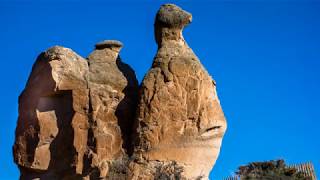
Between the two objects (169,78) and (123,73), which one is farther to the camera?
(123,73)

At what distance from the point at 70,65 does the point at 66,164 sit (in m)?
2.19

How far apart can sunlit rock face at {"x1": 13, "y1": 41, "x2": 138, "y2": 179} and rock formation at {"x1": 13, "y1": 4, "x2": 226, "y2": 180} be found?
0.07 ft

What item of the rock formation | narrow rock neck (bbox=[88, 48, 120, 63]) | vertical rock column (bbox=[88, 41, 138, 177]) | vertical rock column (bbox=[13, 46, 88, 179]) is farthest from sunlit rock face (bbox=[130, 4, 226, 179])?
vertical rock column (bbox=[13, 46, 88, 179])

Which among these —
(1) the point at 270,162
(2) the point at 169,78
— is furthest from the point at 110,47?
(1) the point at 270,162

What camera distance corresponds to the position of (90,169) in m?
11.0

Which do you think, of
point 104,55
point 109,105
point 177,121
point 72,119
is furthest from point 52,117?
point 177,121

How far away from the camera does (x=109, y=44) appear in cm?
1263

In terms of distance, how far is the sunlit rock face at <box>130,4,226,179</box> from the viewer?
11000mm

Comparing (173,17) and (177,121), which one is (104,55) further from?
(177,121)

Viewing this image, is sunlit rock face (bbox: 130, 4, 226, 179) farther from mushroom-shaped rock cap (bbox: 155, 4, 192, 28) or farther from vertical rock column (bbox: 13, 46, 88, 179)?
vertical rock column (bbox: 13, 46, 88, 179)

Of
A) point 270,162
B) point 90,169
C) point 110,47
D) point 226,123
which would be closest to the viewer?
point 90,169

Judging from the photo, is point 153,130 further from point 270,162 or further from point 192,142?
point 270,162

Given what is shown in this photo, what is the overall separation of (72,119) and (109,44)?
7.20 feet

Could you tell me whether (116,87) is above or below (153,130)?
above
